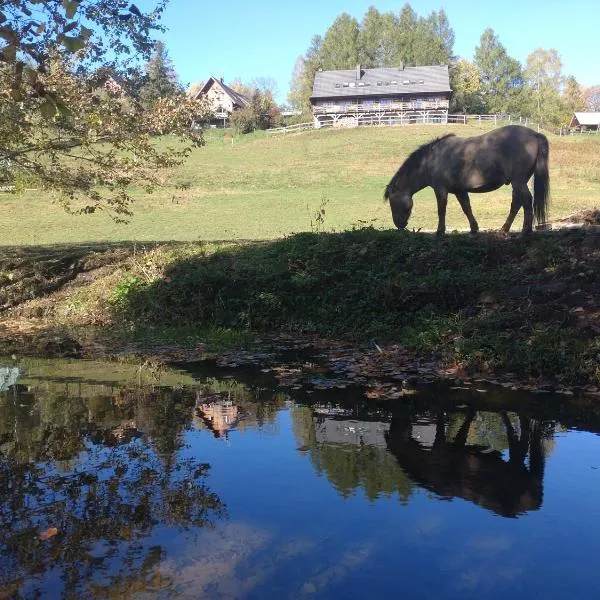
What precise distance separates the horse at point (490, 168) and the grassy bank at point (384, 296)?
82cm

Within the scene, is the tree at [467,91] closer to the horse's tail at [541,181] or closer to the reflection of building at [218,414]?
the horse's tail at [541,181]

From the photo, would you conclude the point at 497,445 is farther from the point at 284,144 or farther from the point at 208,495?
the point at 284,144

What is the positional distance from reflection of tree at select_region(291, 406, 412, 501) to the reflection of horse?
0.14 m

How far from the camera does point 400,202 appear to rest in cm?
1338

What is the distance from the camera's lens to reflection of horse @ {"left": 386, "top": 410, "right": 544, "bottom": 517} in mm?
4684

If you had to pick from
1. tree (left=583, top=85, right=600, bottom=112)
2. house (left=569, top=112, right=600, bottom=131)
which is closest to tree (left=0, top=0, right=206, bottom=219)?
house (left=569, top=112, right=600, bottom=131)

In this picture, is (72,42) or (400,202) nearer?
(72,42)

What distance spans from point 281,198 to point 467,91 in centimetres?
6585

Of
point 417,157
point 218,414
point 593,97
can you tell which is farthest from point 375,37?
point 218,414

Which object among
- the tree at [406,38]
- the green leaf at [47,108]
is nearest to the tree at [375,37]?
the tree at [406,38]

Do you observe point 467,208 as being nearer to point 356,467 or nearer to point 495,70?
point 356,467

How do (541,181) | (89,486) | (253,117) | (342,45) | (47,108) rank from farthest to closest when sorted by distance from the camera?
(342,45) < (253,117) < (541,181) < (89,486) < (47,108)

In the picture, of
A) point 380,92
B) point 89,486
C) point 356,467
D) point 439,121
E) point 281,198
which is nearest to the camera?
point 89,486

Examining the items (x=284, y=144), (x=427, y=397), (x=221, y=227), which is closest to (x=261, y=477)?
(x=427, y=397)
